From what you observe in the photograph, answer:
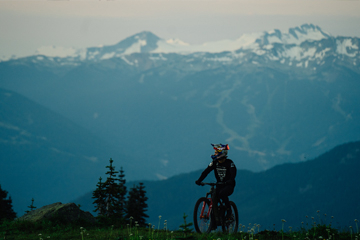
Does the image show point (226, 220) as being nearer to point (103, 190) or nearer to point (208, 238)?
point (208, 238)

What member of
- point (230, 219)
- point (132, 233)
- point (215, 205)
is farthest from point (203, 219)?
point (132, 233)

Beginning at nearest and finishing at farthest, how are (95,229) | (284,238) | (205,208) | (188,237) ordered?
(188,237)
(284,238)
(205,208)
(95,229)

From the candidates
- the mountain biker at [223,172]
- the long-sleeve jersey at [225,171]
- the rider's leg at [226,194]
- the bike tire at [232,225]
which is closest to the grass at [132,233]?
the bike tire at [232,225]

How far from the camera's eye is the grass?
1225 centimetres

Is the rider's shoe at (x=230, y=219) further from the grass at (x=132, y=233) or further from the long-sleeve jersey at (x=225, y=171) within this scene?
the long-sleeve jersey at (x=225, y=171)

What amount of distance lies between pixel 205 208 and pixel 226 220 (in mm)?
896

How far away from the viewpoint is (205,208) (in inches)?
545

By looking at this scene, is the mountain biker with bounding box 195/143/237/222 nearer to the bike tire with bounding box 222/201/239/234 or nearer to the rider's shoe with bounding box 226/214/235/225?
the rider's shoe with bounding box 226/214/235/225

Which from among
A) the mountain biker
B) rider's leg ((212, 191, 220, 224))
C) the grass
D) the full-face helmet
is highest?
the full-face helmet

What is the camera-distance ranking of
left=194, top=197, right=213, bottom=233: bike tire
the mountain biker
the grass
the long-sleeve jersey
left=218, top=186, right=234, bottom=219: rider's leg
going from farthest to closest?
the long-sleeve jersey
the mountain biker
left=218, top=186, right=234, bottom=219: rider's leg
left=194, top=197, right=213, bottom=233: bike tire
the grass

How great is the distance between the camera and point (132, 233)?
13.0 meters

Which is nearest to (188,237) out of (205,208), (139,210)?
(205,208)

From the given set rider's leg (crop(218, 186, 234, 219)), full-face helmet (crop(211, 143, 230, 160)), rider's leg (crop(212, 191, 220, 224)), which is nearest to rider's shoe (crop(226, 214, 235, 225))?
rider's leg (crop(218, 186, 234, 219))

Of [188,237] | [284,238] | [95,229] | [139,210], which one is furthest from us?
[139,210]
